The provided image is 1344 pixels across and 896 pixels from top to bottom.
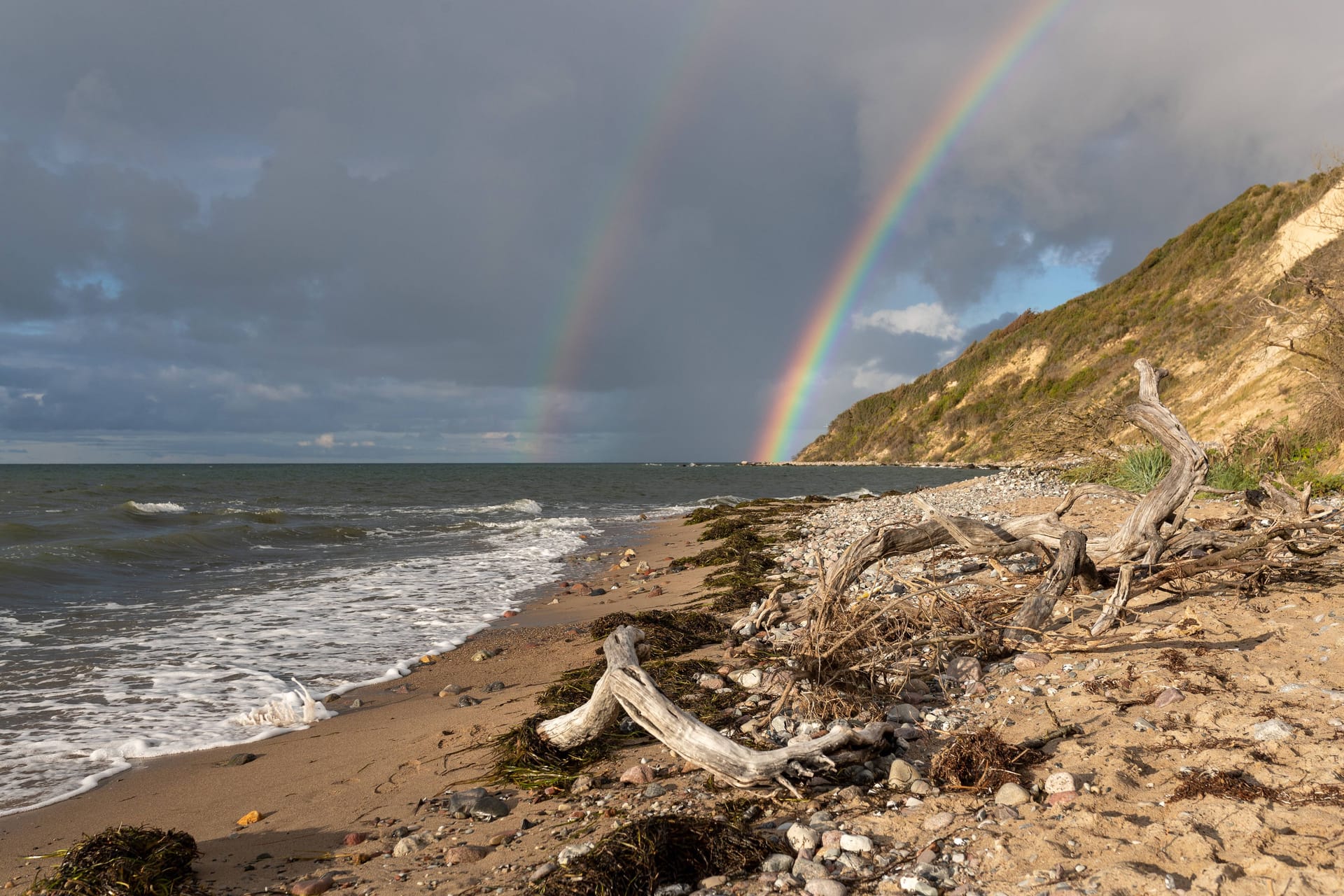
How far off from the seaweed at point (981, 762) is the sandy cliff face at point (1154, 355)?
11669 millimetres

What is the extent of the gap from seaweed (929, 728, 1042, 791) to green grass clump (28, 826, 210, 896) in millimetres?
3848

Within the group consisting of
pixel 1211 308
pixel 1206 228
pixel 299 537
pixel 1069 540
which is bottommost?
pixel 299 537

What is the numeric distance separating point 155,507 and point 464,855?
110 ft

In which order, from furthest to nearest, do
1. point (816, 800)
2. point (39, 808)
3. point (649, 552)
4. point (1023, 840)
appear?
point (649, 552), point (39, 808), point (816, 800), point (1023, 840)

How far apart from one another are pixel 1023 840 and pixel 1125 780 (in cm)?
84

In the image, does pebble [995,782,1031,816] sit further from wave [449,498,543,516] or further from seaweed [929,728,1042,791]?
wave [449,498,543,516]

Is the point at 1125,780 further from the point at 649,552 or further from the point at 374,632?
the point at 649,552

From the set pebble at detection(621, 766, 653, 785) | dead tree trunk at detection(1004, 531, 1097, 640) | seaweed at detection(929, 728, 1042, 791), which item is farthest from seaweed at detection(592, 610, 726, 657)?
seaweed at detection(929, 728, 1042, 791)

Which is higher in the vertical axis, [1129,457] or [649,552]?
[1129,457]

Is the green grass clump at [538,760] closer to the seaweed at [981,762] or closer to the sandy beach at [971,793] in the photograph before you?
the sandy beach at [971,793]

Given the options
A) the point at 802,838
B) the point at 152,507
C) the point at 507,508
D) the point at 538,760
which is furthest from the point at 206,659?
the point at 152,507

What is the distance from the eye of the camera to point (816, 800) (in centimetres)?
383

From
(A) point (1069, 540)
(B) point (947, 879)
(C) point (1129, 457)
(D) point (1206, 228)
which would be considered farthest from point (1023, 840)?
(D) point (1206, 228)

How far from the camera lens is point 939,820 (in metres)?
3.45
